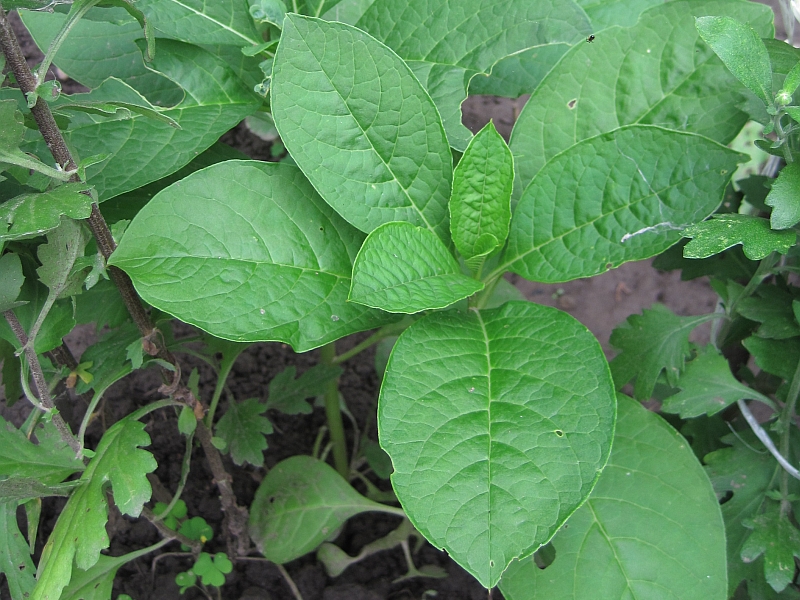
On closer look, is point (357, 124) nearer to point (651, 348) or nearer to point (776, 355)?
point (651, 348)

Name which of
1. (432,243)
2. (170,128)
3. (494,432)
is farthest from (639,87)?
(170,128)

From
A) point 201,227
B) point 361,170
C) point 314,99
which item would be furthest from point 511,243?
point 201,227

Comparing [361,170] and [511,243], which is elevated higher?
[361,170]

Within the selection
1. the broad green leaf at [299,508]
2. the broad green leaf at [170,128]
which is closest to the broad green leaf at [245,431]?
the broad green leaf at [299,508]

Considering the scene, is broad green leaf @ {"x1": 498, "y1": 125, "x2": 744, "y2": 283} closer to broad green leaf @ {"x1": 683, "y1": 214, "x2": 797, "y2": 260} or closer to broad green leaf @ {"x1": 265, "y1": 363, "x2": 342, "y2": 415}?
broad green leaf @ {"x1": 683, "y1": 214, "x2": 797, "y2": 260}

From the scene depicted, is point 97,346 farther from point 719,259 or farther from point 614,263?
point 719,259

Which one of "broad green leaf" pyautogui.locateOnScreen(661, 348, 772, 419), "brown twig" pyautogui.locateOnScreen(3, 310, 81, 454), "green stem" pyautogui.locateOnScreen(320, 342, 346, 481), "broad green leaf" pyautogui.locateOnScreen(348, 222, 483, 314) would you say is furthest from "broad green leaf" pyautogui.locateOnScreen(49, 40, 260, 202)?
"broad green leaf" pyautogui.locateOnScreen(661, 348, 772, 419)

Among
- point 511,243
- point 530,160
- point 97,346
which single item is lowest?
point 97,346
